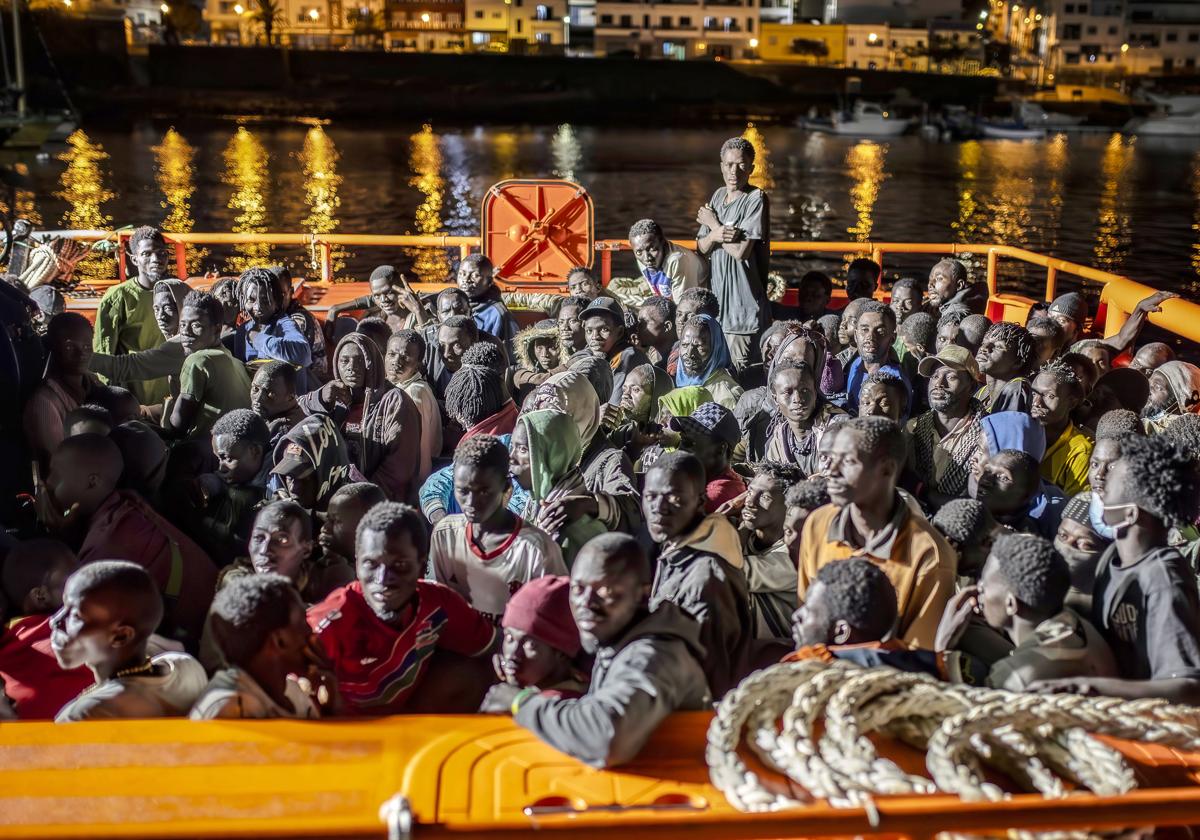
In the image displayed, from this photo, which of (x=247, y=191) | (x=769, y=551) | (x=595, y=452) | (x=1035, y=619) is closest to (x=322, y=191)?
(x=247, y=191)

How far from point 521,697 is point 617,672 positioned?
1.01 ft

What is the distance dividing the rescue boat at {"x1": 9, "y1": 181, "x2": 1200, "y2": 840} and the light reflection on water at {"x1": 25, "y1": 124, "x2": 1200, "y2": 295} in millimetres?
22874

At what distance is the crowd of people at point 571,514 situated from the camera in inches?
118

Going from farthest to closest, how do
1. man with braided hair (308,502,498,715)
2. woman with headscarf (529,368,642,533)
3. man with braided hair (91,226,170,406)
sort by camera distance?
man with braided hair (91,226,170,406) → woman with headscarf (529,368,642,533) → man with braided hair (308,502,498,715)

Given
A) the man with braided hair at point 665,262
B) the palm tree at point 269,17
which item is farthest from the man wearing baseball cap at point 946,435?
the palm tree at point 269,17

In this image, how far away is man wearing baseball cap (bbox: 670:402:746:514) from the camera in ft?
16.1

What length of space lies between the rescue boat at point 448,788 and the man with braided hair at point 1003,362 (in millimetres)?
3382

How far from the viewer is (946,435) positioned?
5582 mm

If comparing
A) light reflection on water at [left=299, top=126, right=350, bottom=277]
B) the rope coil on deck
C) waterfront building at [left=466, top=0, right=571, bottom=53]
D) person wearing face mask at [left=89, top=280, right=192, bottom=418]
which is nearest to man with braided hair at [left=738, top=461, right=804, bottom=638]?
the rope coil on deck

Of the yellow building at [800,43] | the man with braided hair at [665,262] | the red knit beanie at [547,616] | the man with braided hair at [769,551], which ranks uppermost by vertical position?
the yellow building at [800,43]

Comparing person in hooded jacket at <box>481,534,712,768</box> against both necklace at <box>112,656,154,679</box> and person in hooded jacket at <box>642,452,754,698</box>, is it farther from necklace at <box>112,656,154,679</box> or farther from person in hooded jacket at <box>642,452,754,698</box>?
necklace at <box>112,656,154,679</box>

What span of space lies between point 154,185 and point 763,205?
35.8 m

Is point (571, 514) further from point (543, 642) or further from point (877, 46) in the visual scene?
point (877, 46)

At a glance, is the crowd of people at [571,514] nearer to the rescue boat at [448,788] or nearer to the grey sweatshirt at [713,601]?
the grey sweatshirt at [713,601]
